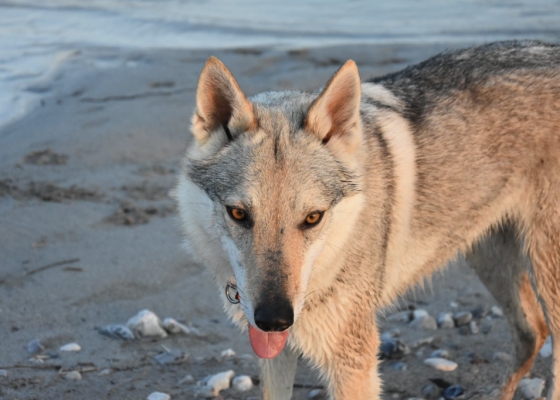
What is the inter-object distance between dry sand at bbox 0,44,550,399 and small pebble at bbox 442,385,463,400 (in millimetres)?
79

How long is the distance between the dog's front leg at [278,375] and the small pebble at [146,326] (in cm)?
98

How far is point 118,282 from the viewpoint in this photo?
4.87 meters

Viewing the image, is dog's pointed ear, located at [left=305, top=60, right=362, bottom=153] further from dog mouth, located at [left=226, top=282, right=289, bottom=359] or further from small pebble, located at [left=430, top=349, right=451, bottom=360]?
small pebble, located at [left=430, top=349, right=451, bottom=360]

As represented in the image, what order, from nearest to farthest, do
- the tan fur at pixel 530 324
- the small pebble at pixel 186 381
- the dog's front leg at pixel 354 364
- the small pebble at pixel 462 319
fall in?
the dog's front leg at pixel 354 364 → the small pebble at pixel 186 381 → the tan fur at pixel 530 324 → the small pebble at pixel 462 319

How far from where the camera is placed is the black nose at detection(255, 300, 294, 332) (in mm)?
2703

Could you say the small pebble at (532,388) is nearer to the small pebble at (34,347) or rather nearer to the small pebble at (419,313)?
the small pebble at (419,313)

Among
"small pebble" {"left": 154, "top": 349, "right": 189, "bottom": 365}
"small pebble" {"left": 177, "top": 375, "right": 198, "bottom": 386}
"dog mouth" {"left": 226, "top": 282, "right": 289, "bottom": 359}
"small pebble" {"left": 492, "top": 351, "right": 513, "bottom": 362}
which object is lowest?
"small pebble" {"left": 492, "top": 351, "right": 513, "bottom": 362}

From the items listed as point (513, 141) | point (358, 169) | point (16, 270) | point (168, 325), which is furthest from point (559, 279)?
point (16, 270)

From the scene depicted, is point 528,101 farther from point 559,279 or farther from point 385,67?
point 385,67

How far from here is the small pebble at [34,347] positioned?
13.4ft

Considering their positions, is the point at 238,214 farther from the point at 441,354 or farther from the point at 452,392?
the point at 441,354

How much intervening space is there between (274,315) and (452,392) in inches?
67.2

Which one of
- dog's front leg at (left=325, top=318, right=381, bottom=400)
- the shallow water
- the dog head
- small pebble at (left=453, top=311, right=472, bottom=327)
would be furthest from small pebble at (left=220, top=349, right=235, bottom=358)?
the shallow water

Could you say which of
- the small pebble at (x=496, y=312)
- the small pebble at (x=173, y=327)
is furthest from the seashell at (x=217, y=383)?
the small pebble at (x=496, y=312)
